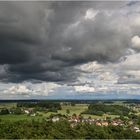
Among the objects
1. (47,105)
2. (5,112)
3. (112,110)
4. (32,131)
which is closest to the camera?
(32,131)

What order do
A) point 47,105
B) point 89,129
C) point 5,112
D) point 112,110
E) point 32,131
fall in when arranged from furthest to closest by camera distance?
1. point 47,105
2. point 112,110
3. point 5,112
4. point 89,129
5. point 32,131

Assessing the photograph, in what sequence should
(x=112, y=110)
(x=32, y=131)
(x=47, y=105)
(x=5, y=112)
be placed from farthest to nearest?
(x=47, y=105)
(x=112, y=110)
(x=5, y=112)
(x=32, y=131)

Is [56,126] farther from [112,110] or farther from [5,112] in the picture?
[112,110]

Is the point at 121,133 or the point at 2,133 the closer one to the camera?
the point at 2,133

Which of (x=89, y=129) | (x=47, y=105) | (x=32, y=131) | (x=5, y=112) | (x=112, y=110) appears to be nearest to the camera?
(x=32, y=131)

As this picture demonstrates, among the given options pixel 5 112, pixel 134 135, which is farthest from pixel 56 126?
pixel 5 112

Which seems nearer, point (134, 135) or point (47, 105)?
point (134, 135)

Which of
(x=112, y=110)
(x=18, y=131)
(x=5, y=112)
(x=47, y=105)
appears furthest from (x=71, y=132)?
(x=47, y=105)

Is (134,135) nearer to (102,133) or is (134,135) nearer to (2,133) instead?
(102,133)

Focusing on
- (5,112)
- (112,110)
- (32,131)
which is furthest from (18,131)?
(112,110)
